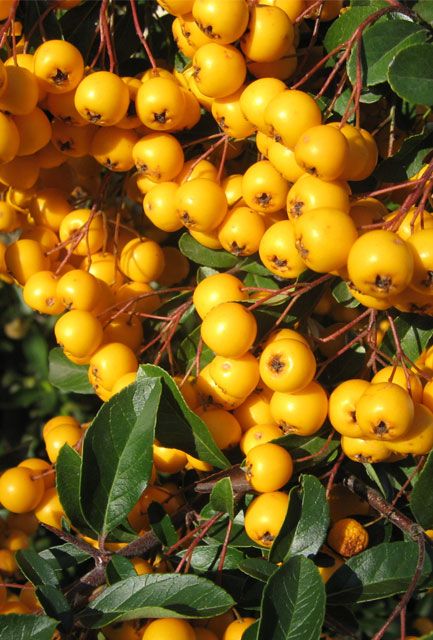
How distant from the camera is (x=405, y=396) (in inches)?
51.7

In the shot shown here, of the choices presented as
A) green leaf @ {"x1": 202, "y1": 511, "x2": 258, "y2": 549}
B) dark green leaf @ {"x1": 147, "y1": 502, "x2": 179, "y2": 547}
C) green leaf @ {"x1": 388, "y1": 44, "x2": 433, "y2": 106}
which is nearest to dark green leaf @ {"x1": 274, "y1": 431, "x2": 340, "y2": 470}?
green leaf @ {"x1": 202, "y1": 511, "x2": 258, "y2": 549}

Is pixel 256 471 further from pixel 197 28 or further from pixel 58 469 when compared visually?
pixel 197 28

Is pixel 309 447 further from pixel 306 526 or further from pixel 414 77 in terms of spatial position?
pixel 414 77

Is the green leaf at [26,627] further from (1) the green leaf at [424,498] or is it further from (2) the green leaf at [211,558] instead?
(1) the green leaf at [424,498]

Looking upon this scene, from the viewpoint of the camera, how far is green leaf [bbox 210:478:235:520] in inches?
56.0

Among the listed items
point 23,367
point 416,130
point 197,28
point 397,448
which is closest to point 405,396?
point 397,448

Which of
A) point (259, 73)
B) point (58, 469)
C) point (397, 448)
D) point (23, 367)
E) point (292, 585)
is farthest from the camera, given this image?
point (23, 367)

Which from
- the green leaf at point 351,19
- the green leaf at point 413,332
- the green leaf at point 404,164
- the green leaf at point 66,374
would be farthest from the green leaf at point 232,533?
the green leaf at point 351,19

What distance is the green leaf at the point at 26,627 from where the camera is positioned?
1255mm

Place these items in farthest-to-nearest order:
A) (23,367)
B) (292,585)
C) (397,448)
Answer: (23,367)
(397,448)
(292,585)

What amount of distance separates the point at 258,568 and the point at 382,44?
41.3 inches

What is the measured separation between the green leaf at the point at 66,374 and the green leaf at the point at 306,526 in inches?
34.5

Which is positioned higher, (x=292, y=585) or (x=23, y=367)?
(x=292, y=585)

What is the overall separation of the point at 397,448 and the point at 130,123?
93cm
